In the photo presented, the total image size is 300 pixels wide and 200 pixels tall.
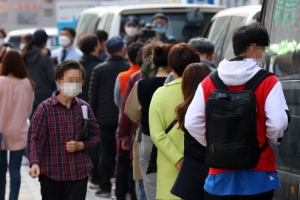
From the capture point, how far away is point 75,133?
22.6 ft

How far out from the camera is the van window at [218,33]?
34.4ft

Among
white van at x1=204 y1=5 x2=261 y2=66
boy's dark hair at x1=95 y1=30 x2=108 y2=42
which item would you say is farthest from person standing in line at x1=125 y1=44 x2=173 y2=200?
boy's dark hair at x1=95 y1=30 x2=108 y2=42

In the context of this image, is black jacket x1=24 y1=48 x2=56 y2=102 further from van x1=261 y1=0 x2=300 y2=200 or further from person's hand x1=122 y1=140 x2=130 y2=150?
van x1=261 y1=0 x2=300 y2=200

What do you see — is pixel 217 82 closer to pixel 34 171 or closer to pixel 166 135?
pixel 166 135

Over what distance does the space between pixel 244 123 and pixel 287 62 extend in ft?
5.54

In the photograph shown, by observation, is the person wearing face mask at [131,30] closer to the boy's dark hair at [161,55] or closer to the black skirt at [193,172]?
the boy's dark hair at [161,55]

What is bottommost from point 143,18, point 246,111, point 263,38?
point 143,18

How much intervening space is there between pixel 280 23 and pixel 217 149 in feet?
6.74

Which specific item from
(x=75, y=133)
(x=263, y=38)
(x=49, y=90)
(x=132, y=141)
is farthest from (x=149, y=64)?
(x=49, y=90)

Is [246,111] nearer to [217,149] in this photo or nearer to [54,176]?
[217,149]

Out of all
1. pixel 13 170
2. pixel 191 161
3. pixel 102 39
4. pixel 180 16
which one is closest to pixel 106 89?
pixel 13 170

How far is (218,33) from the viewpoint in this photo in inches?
424

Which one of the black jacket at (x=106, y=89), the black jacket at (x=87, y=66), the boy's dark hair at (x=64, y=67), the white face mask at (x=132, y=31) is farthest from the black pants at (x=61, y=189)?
the white face mask at (x=132, y=31)

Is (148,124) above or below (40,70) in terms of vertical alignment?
above
